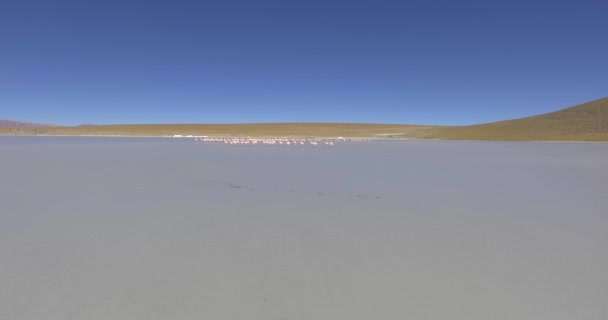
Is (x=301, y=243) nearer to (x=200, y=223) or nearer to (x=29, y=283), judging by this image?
→ (x=200, y=223)

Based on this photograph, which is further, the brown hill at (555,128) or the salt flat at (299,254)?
the brown hill at (555,128)

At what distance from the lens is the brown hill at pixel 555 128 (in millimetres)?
39662

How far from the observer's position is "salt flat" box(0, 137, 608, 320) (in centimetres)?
197

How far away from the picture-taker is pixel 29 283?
2.18 meters

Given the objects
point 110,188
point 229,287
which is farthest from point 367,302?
point 110,188

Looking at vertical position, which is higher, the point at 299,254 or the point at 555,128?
the point at 555,128

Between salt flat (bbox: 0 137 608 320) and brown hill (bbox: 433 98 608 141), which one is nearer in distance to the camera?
salt flat (bbox: 0 137 608 320)

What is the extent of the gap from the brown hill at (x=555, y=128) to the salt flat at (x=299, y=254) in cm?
3965

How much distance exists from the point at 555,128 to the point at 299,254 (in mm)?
51951

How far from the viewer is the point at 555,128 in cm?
4491

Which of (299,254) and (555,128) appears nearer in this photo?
(299,254)

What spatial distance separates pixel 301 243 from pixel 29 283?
174 centimetres

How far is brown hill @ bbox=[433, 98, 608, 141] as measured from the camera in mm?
39662

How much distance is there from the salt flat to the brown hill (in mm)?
39654
